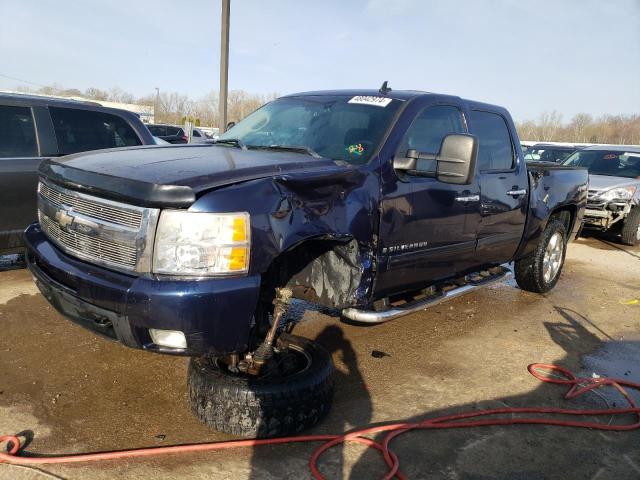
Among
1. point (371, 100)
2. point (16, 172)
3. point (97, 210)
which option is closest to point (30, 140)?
point (16, 172)

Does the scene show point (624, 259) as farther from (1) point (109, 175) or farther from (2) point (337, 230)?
(1) point (109, 175)

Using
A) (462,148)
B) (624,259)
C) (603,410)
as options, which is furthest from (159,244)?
(624,259)

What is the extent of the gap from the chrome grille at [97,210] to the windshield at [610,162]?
9770 millimetres

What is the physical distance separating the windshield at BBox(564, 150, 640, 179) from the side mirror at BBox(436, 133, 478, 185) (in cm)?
815

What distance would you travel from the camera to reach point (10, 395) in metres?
3.11

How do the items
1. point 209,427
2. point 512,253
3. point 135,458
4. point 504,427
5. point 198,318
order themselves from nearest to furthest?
point 198,318, point 135,458, point 209,427, point 504,427, point 512,253

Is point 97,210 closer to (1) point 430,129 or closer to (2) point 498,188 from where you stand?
(1) point 430,129

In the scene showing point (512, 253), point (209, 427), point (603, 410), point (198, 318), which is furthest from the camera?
point (512, 253)

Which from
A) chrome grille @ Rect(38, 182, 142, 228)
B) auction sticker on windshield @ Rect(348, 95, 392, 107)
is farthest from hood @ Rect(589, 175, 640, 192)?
chrome grille @ Rect(38, 182, 142, 228)

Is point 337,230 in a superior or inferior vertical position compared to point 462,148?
inferior

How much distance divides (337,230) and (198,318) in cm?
93

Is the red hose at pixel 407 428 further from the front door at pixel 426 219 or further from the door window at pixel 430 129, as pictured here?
the door window at pixel 430 129

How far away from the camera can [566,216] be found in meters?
6.06

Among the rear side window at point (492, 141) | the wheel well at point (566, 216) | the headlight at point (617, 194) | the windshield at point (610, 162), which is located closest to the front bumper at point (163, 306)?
the rear side window at point (492, 141)
